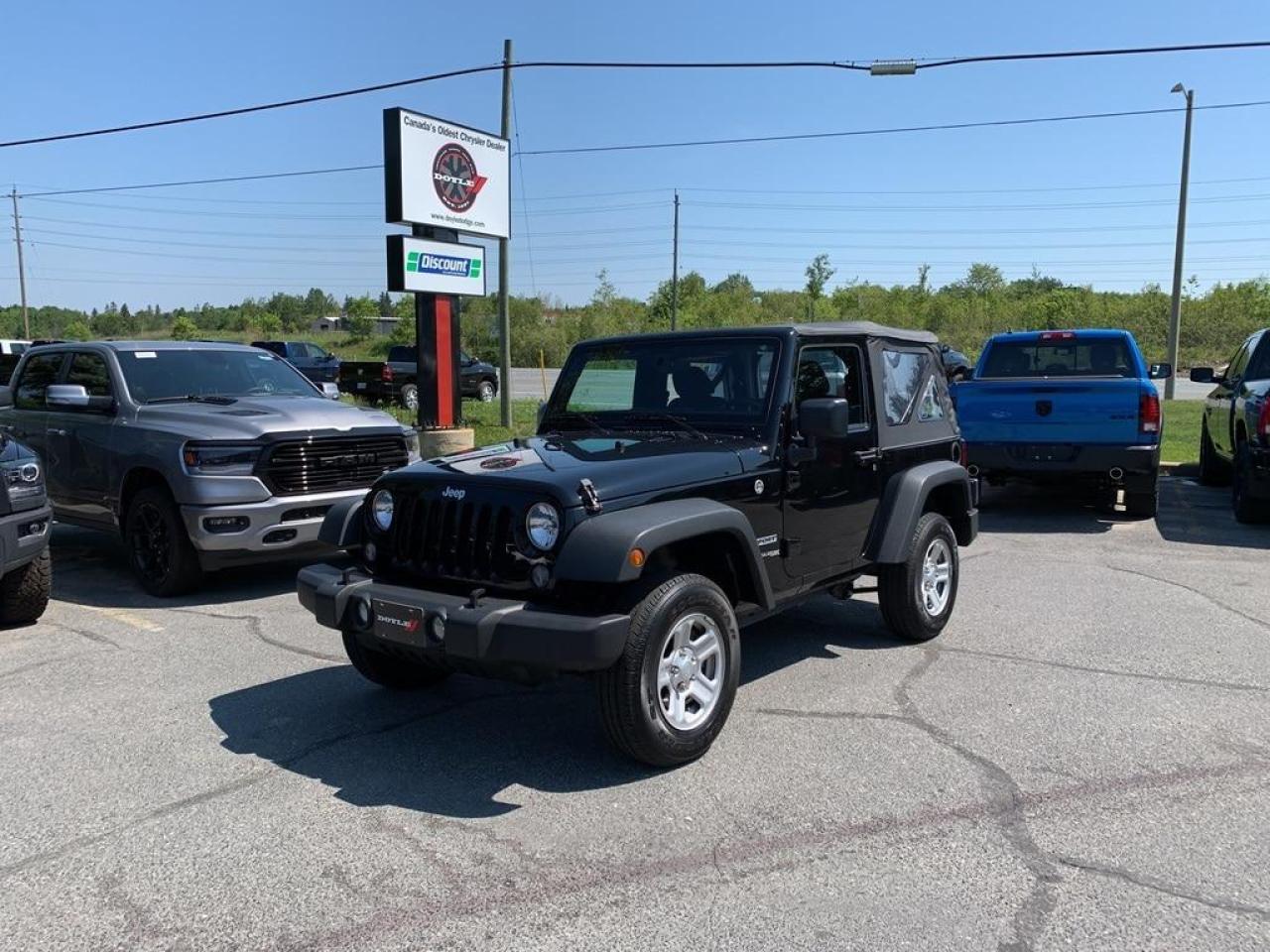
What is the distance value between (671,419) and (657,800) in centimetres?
199

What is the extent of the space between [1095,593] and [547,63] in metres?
14.3

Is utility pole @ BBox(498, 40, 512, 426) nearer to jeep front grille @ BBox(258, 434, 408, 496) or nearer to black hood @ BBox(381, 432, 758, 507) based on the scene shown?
jeep front grille @ BBox(258, 434, 408, 496)

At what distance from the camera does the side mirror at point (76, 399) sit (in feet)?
24.6

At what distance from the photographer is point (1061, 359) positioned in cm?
1097

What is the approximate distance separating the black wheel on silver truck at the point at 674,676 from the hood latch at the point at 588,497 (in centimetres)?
39

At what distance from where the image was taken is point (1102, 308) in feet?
202

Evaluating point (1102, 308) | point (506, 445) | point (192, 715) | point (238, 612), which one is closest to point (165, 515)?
→ point (238, 612)

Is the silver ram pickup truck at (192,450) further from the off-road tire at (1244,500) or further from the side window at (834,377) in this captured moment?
the off-road tire at (1244,500)

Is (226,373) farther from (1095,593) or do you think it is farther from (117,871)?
(1095,593)

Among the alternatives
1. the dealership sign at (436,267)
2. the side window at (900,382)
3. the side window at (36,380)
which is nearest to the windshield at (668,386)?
the side window at (900,382)

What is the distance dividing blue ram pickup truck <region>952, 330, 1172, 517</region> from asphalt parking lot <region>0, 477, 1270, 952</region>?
3511 millimetres

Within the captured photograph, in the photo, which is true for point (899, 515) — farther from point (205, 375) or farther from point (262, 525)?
point (205, 375)

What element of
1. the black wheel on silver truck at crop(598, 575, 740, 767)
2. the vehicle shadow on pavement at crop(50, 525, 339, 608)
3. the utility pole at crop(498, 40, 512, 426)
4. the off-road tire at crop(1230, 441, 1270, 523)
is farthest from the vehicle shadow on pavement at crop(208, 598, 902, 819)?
the utility pole at crop(498, 40, 512, 426)

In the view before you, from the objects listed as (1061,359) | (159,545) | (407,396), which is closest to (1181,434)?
(1061,359)
